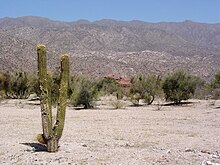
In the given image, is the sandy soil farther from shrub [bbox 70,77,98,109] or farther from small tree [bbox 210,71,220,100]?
small tree [bbox 210,71,220,100]

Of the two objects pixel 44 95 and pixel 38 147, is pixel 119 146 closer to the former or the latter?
pixel 38 147

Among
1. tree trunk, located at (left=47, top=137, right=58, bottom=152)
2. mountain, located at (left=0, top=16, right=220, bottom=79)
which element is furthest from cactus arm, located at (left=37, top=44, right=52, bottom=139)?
mountain, located at (left=0, top=16, right=220, bottom=79)

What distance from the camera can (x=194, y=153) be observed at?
41.2 feet

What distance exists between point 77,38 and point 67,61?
359 feet

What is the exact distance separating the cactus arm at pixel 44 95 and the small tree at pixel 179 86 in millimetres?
27782

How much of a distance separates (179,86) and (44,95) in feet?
92.1

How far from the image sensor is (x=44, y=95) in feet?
42.2

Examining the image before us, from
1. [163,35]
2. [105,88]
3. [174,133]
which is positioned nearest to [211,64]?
[105,88]

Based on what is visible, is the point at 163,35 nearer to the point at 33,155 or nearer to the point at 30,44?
the point at 30,44

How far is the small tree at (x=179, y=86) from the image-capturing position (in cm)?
3939

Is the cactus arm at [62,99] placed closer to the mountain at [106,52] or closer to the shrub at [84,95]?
the shrub at [84,95]

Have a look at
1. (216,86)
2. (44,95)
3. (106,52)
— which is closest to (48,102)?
(44,95)

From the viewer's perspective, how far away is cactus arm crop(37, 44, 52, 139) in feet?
41.5

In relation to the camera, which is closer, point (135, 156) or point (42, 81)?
point (135, 156)
